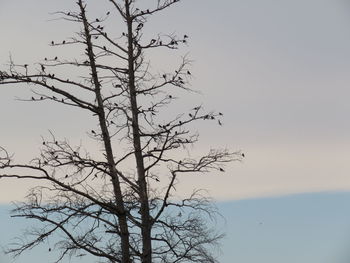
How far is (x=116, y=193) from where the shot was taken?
16750 mm

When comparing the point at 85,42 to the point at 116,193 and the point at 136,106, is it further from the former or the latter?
the point at 116,193

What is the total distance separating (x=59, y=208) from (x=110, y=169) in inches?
61.7

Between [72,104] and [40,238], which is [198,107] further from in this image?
[40,238]

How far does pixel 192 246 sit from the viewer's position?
653 inches

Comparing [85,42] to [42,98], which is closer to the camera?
[42,98]

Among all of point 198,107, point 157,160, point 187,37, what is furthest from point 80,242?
point 187,37

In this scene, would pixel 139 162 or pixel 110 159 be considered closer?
pixel 139 162

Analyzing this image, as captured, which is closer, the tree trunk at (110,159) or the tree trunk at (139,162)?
the tree trunk at (139,162)

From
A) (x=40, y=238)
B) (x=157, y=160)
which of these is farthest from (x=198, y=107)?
(x=40, y=238)

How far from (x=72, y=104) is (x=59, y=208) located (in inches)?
102

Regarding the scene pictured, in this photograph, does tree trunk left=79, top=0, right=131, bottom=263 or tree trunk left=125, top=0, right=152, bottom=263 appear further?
tree trunk left=79, top=0, right=131, bottom=263

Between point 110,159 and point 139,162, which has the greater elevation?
point 110,159

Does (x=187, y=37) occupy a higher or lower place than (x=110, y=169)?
higher

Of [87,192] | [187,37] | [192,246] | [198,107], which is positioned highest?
[187,37]
